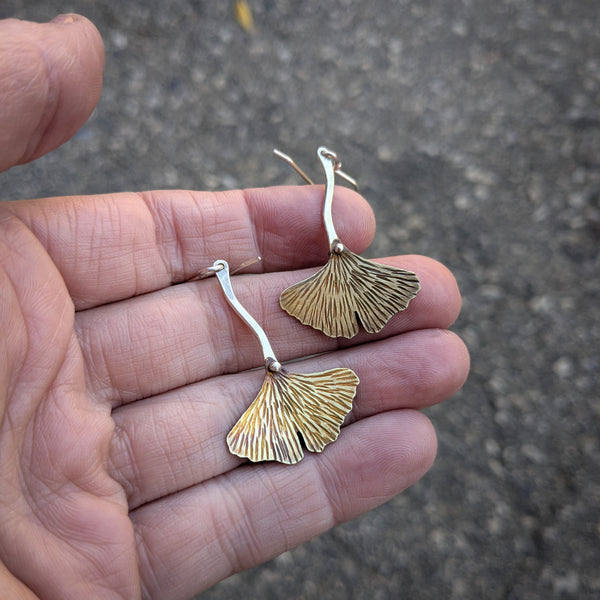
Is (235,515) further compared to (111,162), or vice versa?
(111,162)

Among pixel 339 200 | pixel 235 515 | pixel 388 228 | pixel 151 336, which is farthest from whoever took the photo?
pixel 388 228

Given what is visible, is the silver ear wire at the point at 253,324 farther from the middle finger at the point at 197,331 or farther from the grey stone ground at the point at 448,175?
the grey stone ground at the point at 448,175

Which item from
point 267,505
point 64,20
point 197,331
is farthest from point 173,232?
point 267,505

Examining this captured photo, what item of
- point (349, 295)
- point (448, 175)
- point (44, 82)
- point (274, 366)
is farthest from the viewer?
point (448, 175)

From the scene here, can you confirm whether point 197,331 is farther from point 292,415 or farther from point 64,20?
point 64,20

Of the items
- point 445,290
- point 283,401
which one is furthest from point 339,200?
point 283,401

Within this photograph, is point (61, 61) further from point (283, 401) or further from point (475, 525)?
point (475, 525)
